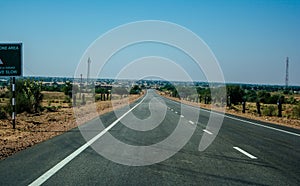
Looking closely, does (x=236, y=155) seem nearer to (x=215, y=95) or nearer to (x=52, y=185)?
(x=52, y=185)

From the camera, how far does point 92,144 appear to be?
39.6 feet

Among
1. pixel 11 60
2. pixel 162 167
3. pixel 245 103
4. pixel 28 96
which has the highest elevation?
pixel 11 60

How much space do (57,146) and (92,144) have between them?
112 centimetres

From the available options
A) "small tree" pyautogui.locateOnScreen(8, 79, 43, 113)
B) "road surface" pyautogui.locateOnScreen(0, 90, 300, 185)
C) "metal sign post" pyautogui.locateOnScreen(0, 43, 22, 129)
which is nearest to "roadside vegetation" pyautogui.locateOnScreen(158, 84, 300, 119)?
"small tree" pyautogui.locateOnScreen(8, 79, 43, 113)

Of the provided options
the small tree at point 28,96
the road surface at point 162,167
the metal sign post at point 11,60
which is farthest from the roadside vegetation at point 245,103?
the road surface at point 162,167

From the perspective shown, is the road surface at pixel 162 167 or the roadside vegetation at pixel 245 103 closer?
the road surface at pixel 162 167

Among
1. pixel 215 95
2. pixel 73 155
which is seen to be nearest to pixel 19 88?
pixel 73 155

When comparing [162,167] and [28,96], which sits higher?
[28,96]

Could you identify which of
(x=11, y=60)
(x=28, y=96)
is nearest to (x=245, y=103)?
(x=28, y=96)

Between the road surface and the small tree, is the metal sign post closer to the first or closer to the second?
the road surface

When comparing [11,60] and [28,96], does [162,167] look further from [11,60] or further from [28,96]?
[28,96]

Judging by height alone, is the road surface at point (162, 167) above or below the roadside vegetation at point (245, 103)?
above

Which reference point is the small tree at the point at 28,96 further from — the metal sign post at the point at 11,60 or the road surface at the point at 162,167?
the road surface at the point at 162,167

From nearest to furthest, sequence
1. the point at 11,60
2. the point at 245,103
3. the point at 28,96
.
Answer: the point at 11,60
the point at 28,96
the point at 245,103
